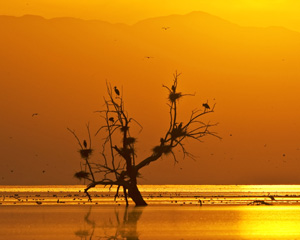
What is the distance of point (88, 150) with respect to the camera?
140ft

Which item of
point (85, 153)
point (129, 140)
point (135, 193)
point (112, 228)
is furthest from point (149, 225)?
point (135, 193)

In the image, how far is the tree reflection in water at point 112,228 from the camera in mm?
25062

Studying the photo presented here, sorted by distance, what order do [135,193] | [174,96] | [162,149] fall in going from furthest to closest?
1. [135,193]
2. [162,149]
3. [174,96]

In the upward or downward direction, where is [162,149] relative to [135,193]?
upward

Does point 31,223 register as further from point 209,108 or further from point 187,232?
point 209,108

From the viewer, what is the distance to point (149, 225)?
1195 inches

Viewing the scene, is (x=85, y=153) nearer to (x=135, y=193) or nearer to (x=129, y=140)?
(x=129, y=140)

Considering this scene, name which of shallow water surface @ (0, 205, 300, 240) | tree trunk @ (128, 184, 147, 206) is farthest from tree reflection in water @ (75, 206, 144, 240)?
tree trunk @ (128, 184, 147, 206)

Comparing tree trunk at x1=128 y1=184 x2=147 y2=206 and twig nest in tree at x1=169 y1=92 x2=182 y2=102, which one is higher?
twig nest in tree at x1=169 y1=92 x2=182 y2=102

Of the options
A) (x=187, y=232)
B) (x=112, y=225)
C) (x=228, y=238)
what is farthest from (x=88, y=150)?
(x=228, y=238)

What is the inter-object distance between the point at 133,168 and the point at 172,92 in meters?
4.18

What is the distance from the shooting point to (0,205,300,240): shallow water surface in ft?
84.0

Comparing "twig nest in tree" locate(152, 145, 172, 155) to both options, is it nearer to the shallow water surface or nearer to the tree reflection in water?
the shallow water surface

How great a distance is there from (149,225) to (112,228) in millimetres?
2077
